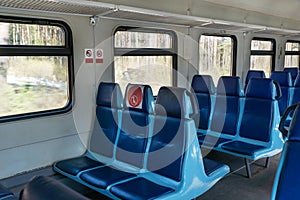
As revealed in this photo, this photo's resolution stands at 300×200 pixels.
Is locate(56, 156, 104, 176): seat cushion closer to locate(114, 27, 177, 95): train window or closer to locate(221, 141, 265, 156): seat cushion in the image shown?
locate(114, 27, 177, 95): train window

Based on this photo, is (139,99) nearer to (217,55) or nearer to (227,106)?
(227,106)

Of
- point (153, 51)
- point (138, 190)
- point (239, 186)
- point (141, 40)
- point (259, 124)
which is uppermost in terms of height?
point (141, 40)

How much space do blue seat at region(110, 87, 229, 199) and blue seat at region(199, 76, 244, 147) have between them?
3.74 ft

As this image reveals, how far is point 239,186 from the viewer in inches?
117

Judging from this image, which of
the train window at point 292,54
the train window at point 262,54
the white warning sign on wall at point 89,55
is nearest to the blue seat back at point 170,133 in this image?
the white warning sign on wall at point 89,55

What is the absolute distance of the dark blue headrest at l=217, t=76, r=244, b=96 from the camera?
3.58 meters

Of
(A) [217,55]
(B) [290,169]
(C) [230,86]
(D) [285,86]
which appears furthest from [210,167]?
(A) [217,55]

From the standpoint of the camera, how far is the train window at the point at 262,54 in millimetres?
5945

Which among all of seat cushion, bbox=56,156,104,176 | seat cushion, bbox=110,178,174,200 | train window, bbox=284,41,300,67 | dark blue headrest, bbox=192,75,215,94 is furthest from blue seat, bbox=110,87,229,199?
train window, bbox=284,41,300,67

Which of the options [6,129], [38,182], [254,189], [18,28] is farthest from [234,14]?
[38,182]

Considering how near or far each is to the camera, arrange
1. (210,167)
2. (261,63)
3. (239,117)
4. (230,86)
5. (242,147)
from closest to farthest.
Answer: (210,167) → (242,147) → (239,117) → (230,86) → (261,63)

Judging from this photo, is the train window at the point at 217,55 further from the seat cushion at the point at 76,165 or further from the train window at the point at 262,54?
the seat cushion at the point at 76,165

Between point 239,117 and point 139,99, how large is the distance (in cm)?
144

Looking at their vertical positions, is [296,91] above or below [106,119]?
above
